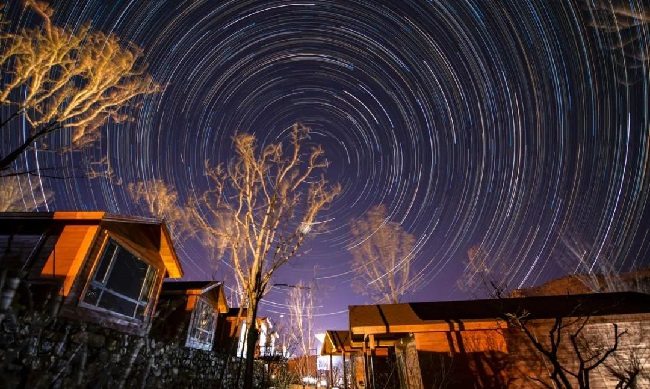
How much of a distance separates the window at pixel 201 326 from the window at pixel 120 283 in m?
5.88

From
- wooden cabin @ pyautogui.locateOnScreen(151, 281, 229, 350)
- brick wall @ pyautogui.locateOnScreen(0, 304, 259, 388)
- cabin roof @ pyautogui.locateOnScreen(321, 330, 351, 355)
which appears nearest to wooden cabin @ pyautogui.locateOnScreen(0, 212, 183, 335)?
brick wall @ pyautogui.locateOnScreen(0, 304, 259, 388)

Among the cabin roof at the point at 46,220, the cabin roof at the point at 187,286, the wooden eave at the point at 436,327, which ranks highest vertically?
the cabin roof at the point at 187,286

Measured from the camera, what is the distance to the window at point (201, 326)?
→ 60.5 feet

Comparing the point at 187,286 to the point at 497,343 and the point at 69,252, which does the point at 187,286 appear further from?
the point at 497,343

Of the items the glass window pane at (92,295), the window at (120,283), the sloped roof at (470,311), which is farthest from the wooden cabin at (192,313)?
the sloped roof at (470,311)

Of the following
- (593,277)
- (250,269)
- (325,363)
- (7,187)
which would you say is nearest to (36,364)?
(250,269)

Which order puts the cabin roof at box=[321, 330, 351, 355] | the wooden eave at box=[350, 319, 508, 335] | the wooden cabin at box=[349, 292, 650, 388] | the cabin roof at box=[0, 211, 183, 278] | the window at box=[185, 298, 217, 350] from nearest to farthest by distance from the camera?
the cabin roof at box=[0, 211, 183, 278] < the wooden cabin at box=[349, 292, 650, 388] < the wooden eave at box=[350, 319, 508, 335] < the window at box=[185, 298, 217, 350] < the cabin roof at box=[321, 330, 351, 355]

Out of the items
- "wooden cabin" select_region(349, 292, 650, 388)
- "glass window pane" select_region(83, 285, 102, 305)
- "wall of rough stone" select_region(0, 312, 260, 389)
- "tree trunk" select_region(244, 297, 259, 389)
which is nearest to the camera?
"wall of rough stone" select_region(0, 312, 260, 389)

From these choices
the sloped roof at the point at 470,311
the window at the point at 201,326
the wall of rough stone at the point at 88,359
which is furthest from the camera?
the window at the point at 201,326

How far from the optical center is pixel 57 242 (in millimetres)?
10289

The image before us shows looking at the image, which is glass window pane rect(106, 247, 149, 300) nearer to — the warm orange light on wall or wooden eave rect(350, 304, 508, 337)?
the warm orange light on wall

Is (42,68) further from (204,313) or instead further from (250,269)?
(204,313)

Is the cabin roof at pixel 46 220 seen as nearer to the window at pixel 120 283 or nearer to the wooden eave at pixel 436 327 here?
the window at pixel 120 283

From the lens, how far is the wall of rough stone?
2.98m
